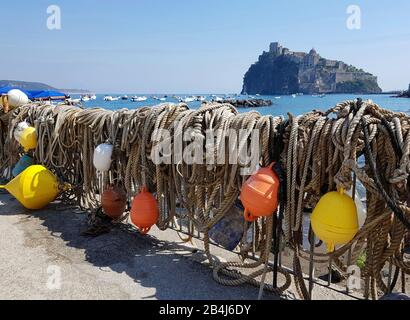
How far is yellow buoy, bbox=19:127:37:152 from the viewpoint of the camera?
Result: 5484mm

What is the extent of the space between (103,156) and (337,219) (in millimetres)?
2754

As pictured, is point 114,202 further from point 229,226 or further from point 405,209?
point 405,209

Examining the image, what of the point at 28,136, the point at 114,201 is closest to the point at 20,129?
the point at 28,136

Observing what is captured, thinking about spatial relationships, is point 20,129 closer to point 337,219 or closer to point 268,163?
point 268,163

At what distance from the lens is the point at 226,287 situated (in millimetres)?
3082

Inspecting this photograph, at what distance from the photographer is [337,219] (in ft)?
7.86

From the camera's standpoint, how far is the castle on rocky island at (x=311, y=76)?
173 metres

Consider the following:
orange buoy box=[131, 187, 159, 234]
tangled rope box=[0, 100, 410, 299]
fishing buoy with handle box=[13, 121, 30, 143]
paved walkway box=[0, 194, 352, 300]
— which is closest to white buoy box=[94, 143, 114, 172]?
tangled rope box=[0, 100, 410, 299]

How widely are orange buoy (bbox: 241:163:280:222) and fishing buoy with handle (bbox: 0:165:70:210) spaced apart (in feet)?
10.8

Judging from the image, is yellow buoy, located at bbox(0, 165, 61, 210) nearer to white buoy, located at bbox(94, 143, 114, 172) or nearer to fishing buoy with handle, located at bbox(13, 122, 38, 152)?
fishing buoy with handle, located at bbox(13, 122, 38, 152)

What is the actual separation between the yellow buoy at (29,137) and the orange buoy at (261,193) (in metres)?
4.11

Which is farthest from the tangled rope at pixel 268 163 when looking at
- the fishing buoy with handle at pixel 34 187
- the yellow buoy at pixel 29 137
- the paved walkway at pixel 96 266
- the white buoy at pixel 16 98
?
the white buoy at pixel 16 98
